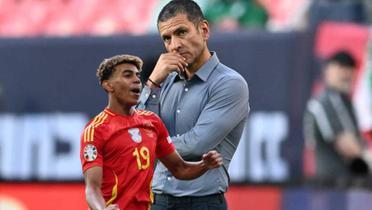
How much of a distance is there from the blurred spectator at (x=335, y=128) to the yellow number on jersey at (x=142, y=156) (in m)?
4.39

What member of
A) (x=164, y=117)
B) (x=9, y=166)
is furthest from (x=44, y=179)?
(x=164, y=117)

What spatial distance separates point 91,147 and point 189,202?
70 cm

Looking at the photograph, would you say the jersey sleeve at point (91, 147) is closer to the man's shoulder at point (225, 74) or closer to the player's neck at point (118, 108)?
the player's neck at point (118, 108)

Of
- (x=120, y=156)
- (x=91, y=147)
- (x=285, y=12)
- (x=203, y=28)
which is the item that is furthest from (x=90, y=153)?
(x=285, y=12)

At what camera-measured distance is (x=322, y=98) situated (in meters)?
9.67

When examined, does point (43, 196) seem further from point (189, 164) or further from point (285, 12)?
point (189, 164)

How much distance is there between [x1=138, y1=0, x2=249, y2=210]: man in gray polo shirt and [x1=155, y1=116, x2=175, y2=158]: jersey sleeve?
0.44ft

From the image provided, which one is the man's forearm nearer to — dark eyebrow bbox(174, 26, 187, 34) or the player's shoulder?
the player's shoulder

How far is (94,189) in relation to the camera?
5.25 m

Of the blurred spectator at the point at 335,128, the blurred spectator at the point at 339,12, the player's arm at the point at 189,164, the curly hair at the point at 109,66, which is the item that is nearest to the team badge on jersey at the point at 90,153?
the curly hair at the point at 109,66

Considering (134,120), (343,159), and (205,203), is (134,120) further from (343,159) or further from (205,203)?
(343,159)

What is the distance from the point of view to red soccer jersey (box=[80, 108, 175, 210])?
5324 millimetres

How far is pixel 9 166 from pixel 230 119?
536 centimetres

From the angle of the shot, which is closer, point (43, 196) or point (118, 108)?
point (118, 108)
